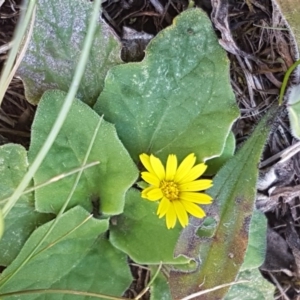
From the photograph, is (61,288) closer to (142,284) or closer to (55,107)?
(142,284)

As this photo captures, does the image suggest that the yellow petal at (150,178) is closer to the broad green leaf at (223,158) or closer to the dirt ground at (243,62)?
the broad green leaf at (223,158)

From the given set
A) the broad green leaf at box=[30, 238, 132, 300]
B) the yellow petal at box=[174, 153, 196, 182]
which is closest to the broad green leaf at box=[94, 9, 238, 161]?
the yellow petal at box=[174, 153, 196, 182]

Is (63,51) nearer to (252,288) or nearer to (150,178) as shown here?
(150,178)

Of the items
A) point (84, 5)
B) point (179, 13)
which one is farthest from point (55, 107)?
point (179, 13)

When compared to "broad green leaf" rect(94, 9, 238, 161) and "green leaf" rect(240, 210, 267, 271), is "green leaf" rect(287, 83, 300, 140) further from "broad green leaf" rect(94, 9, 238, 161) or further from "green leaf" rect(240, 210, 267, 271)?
"green leaf" rect(240, 210, 267, 271)

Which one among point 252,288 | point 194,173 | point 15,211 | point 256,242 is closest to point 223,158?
point 194,173

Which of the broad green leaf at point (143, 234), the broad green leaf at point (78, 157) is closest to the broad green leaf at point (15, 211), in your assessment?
the broad green leaf at point (78, 157)

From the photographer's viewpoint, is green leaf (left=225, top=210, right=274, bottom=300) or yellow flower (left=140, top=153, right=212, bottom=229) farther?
green leaf (left=225, top=210, right=274, bottom=300)
